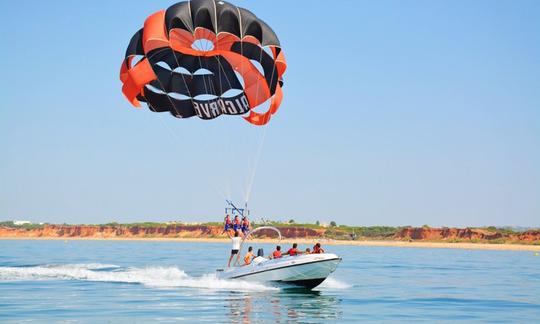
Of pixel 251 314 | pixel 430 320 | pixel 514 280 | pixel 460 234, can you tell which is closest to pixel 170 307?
pixel 251 314

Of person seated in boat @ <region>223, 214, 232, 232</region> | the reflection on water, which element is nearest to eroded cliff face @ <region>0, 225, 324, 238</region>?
person seated in boat @ <region>223, 214, 232, 232</region>

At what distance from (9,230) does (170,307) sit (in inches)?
4381

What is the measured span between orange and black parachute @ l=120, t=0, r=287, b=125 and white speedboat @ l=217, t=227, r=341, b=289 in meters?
6.24

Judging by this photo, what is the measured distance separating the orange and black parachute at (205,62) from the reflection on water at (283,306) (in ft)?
25.5

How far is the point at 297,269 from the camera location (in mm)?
24469

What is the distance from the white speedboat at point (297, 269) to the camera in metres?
24.4

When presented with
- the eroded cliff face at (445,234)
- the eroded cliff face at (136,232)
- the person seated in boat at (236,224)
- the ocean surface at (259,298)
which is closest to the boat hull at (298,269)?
the ocean surface at (259,298)

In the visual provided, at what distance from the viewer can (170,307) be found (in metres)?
20.8

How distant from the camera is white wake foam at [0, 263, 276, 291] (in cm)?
2664

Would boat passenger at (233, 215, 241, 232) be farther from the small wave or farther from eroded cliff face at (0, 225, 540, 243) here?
eroded cliff face at (0, 225, 540, 243)

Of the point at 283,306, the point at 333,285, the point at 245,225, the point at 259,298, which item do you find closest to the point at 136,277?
the point at 245,225

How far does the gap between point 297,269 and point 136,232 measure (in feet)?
276

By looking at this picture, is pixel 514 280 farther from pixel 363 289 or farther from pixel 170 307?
pixel 170 307

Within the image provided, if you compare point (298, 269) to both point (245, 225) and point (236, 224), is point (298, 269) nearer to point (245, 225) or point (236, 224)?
point (245, 225)
